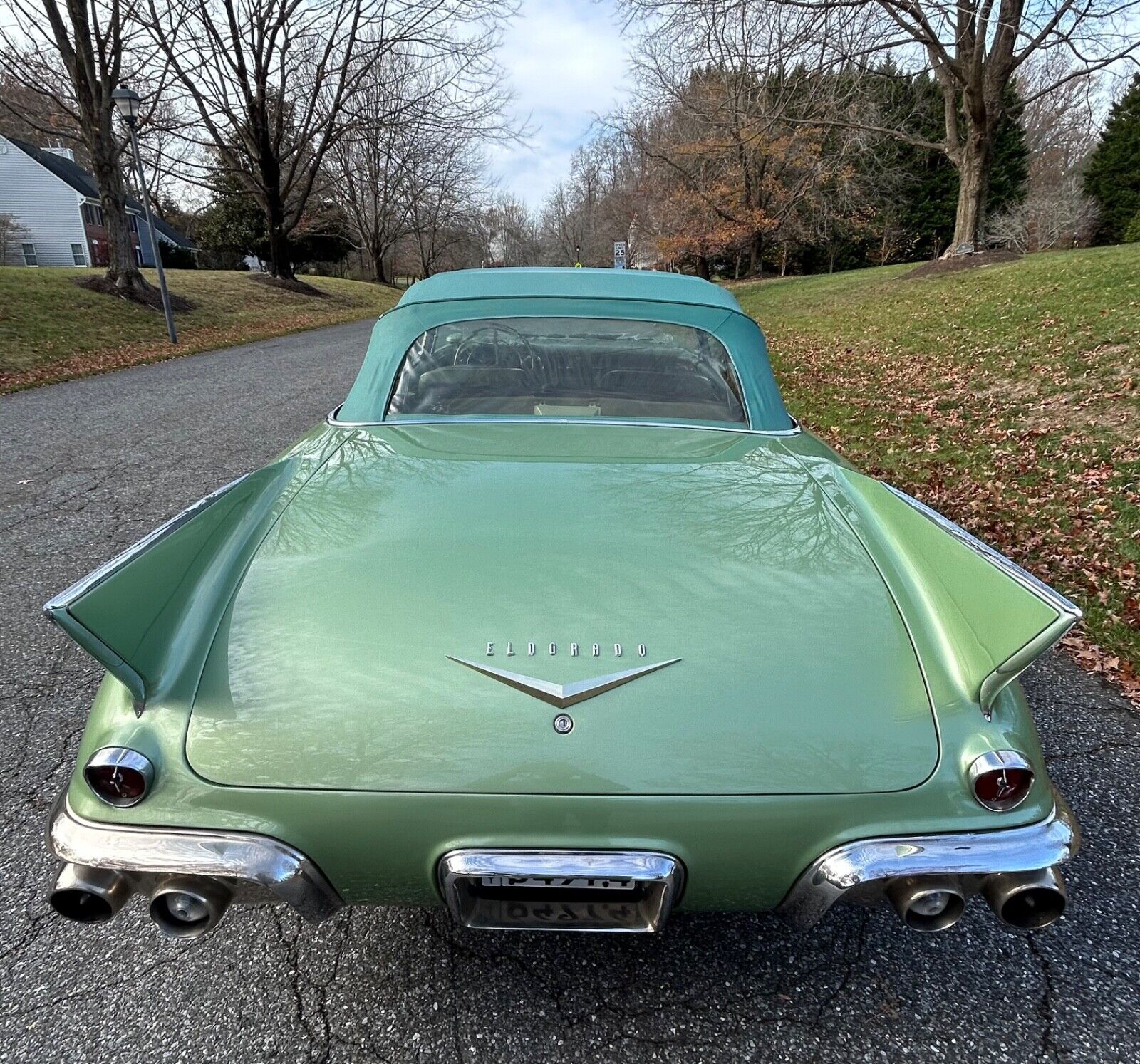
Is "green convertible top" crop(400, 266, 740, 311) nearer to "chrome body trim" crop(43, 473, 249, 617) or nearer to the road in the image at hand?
"chrome body trim" crop(43, 473, 249, 617)

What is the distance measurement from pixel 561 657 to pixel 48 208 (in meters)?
52.8

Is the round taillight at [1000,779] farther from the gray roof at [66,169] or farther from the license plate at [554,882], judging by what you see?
the gray roof at [66,169]

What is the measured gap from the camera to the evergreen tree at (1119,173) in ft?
95.6

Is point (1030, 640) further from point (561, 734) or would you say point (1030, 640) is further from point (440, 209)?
point (440, 209)

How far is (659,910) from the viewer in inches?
54.4

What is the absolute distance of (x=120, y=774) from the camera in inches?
51.7

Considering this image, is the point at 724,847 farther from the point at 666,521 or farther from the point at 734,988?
the point at 666,521

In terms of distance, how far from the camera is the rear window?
2684 mm

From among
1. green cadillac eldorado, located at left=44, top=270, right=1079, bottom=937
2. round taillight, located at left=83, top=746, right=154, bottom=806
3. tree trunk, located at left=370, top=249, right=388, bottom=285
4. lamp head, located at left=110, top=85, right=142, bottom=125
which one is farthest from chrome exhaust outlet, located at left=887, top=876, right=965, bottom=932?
tree trunk, located at left=370, top=249, right=388, bottom=285

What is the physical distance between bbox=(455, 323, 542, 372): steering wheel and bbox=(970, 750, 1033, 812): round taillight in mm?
2116

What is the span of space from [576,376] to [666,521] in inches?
51.2

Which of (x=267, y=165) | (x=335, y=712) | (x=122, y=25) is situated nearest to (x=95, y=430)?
(x=335, y=712)

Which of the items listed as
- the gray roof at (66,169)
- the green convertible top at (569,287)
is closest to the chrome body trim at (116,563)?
the green convertible top at (569,287)

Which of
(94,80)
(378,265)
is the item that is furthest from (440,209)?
(94,80)
